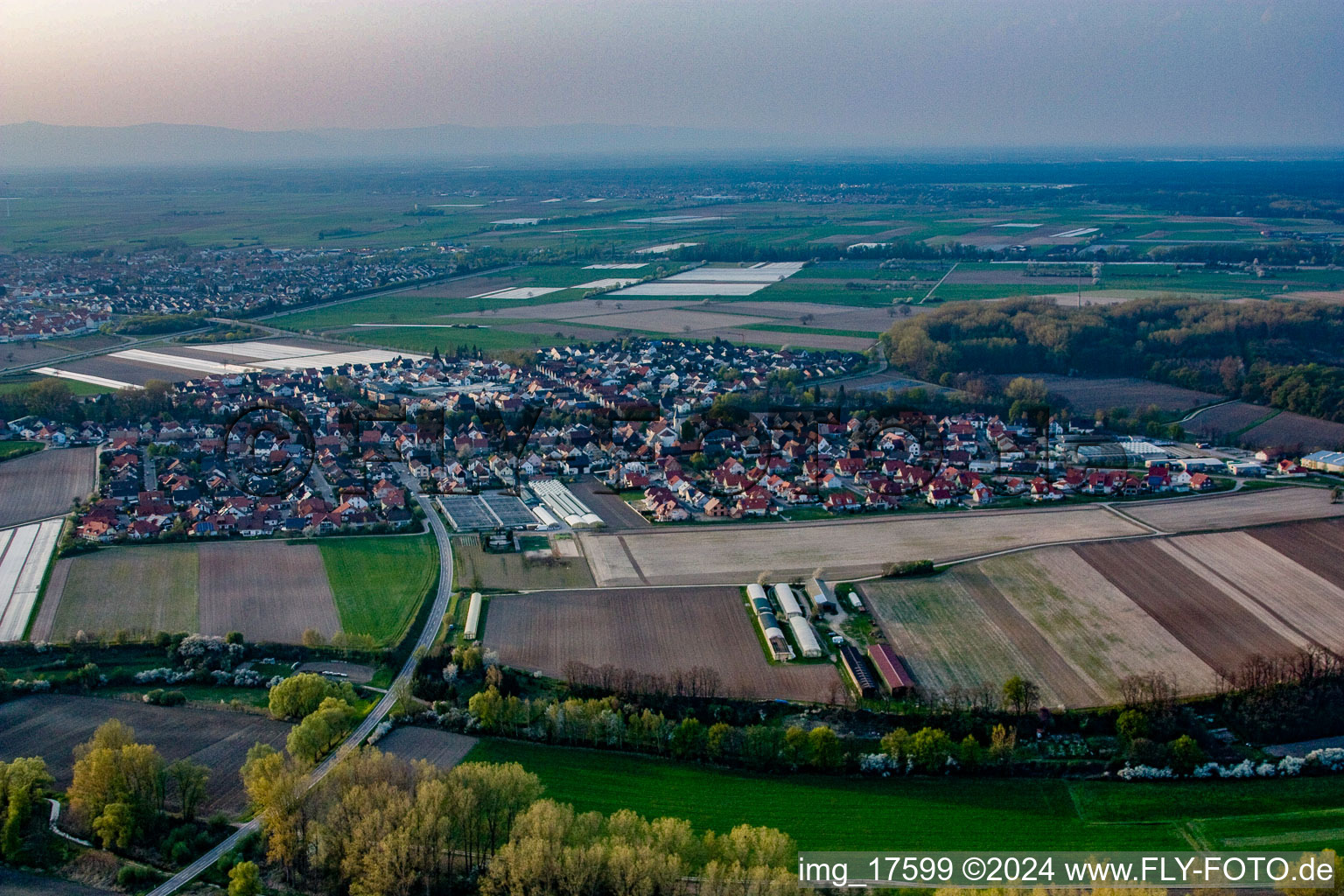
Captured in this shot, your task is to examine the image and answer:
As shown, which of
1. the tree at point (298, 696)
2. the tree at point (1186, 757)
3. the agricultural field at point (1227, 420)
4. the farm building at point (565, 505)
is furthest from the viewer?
the agricultural field at point (1227, 420)

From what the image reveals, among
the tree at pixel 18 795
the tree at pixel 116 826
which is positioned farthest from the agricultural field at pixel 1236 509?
the tree at pixel 18 795

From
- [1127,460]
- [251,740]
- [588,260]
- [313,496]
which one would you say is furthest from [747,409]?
[588,260]

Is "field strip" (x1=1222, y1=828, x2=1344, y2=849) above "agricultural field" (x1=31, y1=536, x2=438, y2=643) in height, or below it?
below

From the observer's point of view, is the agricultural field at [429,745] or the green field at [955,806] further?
the agricultural field at [429,745]

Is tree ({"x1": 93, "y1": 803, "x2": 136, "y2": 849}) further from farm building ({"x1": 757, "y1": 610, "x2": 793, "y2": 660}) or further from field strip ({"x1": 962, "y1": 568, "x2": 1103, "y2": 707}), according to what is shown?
field strip ({"x1": 962, "y1": 568, "x2": 1103, "y2": 707})

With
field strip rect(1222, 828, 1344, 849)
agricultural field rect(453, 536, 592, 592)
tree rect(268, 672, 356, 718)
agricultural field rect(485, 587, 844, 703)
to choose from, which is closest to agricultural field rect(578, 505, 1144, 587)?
agricultural field rect(453, 536, 592, 592)

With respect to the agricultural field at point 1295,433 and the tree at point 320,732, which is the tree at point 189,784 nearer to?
the tree at point 320,732
